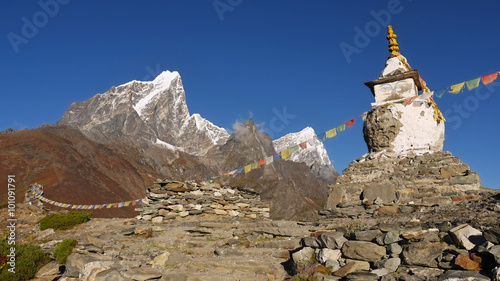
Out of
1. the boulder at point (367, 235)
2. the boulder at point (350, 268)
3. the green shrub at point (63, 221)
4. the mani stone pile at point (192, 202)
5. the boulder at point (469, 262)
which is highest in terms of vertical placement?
the mani stone pile at point (192, 202)

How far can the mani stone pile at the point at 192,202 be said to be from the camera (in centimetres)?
1305

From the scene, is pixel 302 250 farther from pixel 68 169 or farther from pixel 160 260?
pixel 68 169

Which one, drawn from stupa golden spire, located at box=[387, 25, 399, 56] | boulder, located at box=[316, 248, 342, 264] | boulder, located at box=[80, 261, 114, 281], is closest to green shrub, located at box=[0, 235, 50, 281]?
boulder, located at box=[80, 261, 114, 281]

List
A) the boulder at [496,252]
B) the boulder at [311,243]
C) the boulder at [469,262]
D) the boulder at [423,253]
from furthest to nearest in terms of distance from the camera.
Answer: the boulder at [311,243], the boulder at [423,253], the boulder at [469,262], the boulder at [496,252]

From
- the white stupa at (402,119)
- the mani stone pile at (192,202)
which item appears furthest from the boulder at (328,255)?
the white stupa at (402,119)

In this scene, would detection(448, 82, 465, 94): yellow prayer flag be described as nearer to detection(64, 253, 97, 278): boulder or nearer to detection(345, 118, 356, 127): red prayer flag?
detection(345, 118, 356, 127): red prayer flag

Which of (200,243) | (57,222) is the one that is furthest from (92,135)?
(200,243)

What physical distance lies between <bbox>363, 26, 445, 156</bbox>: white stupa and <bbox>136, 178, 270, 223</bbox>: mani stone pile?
6.36 m

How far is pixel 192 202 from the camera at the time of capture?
13.5 metres

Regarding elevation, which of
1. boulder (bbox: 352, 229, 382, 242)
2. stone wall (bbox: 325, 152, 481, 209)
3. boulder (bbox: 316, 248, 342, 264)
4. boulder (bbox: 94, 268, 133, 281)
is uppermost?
stone wall (bbox: 325, 152, 481, 209)

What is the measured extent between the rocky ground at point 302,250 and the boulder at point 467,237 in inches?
0.5

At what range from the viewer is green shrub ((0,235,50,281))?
7.17m

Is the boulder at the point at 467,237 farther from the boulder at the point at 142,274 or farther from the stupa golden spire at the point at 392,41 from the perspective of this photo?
the stupa golden spire at the point at 392,41

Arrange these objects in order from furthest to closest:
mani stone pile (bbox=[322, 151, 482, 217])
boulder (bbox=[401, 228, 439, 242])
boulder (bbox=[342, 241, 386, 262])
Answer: mani stone pile (bbox=[322, 151, 482, 217]) < boulder (bbox=[342, 241, 386, 262]) < boulder (bbox=[401, 228, 439, 242])
